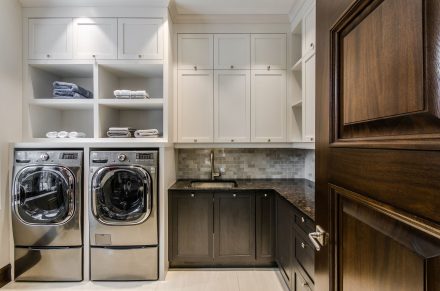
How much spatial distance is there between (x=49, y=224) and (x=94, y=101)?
128 centimetres

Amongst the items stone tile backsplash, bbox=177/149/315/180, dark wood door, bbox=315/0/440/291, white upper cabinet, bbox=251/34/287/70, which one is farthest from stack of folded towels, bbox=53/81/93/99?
dark wood door, bbox=315/0/440/291

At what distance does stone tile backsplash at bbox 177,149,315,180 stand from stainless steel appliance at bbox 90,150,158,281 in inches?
33.1

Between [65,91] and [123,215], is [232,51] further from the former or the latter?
[123,215]

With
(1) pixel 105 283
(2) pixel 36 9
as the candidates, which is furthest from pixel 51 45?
(1) pixel 105 283

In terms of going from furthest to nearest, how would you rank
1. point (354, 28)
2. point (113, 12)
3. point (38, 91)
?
point (38, 91) < point (113, 12) < point (354, 28)

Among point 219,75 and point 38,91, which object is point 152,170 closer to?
point 219,75

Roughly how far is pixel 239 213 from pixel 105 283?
1.46 metres

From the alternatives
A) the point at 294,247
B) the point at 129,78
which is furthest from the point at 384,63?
the point at 129,78

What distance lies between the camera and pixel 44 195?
242 cm

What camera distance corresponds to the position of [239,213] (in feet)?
8.67

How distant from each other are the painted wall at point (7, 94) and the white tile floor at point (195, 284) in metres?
0.57

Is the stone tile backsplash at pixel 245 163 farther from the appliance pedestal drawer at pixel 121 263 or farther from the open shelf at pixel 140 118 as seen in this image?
the appliance pedestal drawer at pixel 121 263

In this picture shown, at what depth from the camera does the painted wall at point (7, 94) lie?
2340 millimetres

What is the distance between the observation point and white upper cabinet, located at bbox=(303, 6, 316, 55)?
86.7 inches
